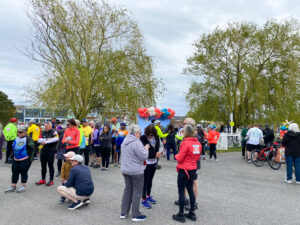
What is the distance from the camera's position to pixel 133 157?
4254 mm

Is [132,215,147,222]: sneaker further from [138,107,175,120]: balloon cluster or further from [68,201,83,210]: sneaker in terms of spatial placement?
[138,107,175,120]: balloon cluster

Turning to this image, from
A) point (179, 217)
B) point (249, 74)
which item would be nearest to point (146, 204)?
point (179, 217)

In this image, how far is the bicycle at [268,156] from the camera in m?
9.63

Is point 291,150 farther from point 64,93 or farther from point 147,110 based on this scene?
point 64,93

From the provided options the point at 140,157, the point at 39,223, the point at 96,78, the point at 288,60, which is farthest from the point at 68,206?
the point at 288,60

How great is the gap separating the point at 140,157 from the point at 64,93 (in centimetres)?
1273

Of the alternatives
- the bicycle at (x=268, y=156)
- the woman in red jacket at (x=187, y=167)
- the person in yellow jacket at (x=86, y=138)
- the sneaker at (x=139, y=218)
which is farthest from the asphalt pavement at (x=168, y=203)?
the bicycle at (x=268, y=156)

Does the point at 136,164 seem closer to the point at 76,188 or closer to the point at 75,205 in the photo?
the point at 76,188

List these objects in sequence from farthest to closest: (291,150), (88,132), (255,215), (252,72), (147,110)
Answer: (252,72) → (147,110) → (88,132) → (291,150) → (255,215)

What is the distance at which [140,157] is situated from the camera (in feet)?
13.8

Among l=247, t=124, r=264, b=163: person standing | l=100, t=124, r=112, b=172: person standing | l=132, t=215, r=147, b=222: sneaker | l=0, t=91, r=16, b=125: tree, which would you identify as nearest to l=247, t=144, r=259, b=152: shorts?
l=247, t=124, r=264, b=163: person standing

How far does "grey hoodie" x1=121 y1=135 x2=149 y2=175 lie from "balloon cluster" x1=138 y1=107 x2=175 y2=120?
313 inches

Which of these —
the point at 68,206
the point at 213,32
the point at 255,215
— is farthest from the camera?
the point at 213,32

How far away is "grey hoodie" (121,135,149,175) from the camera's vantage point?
4207 mm
